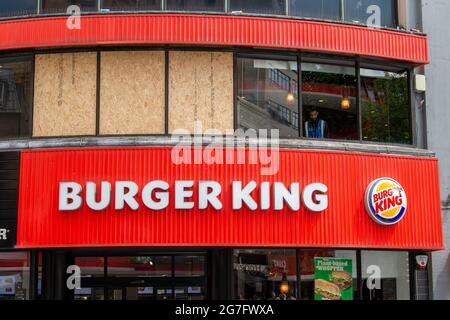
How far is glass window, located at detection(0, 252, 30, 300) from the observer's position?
17.9 metres

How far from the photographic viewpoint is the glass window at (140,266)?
60.7ft

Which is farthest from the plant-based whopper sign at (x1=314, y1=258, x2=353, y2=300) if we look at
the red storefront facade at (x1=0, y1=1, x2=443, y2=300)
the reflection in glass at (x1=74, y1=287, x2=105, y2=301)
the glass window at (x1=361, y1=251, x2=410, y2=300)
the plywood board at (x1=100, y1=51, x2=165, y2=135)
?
the reflection in glass at (x1=74, y1=287, x2=105, y2=301)

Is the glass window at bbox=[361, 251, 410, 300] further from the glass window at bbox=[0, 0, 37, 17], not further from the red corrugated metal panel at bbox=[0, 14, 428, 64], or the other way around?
the glass window at bbox=[0, 0, 37, 17]

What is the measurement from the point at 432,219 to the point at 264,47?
578cm

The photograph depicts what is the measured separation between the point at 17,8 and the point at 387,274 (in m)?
11.0

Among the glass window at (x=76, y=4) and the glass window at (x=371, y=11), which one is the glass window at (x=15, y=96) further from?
the glass window at (x=371, y=11)

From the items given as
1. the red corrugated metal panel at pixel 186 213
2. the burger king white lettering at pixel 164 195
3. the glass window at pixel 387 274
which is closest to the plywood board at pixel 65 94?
the red corrugated metal panel at pixel 186 213

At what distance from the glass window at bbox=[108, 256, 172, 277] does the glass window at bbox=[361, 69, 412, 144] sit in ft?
18.9

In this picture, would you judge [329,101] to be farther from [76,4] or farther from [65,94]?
[76,4]

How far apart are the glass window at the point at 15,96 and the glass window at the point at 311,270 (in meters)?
7.14

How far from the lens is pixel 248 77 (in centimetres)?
1778

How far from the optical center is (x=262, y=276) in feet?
57.6

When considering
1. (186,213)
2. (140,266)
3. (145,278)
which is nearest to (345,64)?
(186,213)

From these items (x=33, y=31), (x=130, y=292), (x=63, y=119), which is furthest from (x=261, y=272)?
(x=33, y=31)
